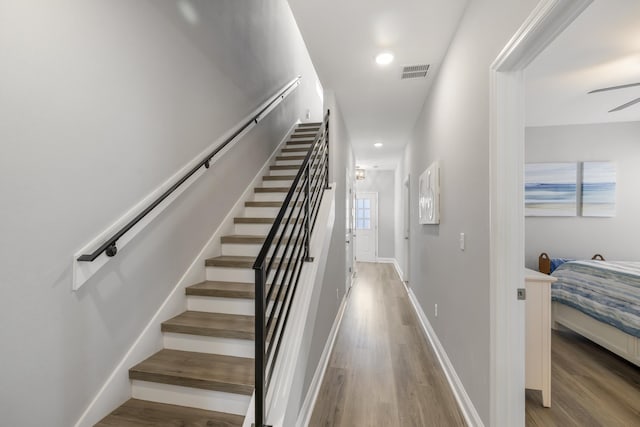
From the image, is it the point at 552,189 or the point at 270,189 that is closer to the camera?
the point at 270,189

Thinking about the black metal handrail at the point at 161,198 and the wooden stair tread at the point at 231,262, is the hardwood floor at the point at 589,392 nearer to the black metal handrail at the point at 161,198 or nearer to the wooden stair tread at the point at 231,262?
the wooden stair tread at the point at 231,262

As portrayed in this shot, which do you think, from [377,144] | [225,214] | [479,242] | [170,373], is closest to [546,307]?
[479,242]

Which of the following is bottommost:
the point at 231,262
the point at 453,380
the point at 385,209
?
the point at 453,380

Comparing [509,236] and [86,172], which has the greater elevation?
[86,172]

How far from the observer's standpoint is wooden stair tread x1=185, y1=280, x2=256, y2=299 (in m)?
1.95

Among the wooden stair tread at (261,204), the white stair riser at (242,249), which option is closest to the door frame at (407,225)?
the wooden stair tread at (261,204)

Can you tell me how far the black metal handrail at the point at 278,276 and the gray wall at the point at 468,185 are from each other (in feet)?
3.57

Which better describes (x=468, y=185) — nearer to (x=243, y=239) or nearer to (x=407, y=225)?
(x=243, y=239)

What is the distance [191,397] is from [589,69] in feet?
14.1

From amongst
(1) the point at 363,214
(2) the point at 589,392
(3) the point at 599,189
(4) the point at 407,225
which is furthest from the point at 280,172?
(1) the point at 363,214

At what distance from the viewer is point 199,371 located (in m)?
1.53

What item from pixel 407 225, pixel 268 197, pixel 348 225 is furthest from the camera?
pixel 407 225

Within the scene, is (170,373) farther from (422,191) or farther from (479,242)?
(422,191)

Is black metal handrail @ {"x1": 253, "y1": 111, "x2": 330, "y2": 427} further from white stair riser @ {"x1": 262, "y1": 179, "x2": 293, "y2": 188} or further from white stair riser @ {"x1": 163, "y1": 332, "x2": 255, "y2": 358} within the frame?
white stair riser @ {"x1": 262, "y1": 179, "x2": 293, "y2": 188}
